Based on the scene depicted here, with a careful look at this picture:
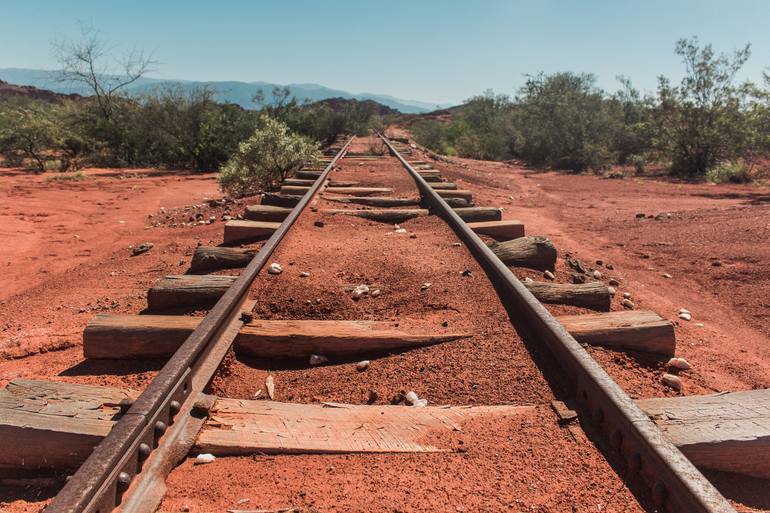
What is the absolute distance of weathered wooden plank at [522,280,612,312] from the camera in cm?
321

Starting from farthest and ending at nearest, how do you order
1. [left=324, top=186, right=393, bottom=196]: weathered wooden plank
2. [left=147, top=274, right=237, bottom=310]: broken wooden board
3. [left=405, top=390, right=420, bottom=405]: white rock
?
1. [left=324, top=186, right=393, bottom=196]: weathered wooden plank
2. [left=147, top=274, right=237, bottom=310]: broken wooden board
3. [left=405, top=390, right=420, bottom=405]: white rock

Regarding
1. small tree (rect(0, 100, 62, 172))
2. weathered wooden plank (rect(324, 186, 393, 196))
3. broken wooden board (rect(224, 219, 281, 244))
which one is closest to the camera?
broken wooden board (rect(224, 219, 281, 244))

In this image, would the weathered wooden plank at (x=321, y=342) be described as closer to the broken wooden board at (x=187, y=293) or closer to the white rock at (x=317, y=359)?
the white rock at (x=317, y=359)

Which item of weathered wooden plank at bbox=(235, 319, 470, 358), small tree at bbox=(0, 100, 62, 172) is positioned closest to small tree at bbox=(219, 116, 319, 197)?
weathered wooden plank at bbox=(235, 319, 470, 358)

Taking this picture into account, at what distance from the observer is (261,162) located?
862 cm

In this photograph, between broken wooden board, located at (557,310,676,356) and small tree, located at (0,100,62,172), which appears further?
small tree, located at (0,100,62,172)

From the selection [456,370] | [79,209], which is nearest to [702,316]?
[456,370]

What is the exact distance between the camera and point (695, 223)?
7.32 m

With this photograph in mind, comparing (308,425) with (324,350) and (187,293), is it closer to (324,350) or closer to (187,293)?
(324,350)

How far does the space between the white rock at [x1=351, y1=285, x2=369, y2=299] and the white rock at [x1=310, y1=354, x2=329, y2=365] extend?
77 cm

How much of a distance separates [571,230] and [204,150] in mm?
12711

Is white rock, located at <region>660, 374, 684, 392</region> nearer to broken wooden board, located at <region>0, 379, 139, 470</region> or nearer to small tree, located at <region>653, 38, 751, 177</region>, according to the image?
broken wooden board, located at <region>0, 379, 139, 470</region>

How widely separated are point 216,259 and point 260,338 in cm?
140

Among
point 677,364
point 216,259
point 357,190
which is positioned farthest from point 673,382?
point 357,190
